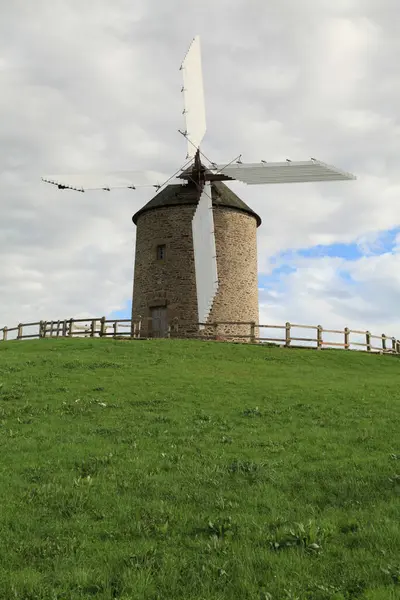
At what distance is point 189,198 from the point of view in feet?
127

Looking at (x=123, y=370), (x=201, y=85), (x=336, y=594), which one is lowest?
(x=336, y=594)

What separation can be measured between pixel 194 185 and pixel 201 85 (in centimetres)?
665

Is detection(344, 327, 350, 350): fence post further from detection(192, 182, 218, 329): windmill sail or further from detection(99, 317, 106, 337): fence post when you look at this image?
detection(99, 317, 106, 337): fence post

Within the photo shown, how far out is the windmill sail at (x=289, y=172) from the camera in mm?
31609

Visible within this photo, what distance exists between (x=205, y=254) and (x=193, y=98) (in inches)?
383

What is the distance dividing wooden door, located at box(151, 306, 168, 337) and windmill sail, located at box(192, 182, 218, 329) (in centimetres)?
269

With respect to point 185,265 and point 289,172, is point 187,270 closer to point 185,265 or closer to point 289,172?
point 185,265

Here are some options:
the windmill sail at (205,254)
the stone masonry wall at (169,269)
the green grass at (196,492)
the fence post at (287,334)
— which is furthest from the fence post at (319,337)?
the green grass at (196,492)

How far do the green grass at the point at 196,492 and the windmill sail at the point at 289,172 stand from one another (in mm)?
15404

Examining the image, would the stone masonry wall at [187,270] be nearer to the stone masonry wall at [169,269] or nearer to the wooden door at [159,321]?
the stone masonry wall at [169,269]

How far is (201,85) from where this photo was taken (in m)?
35.8

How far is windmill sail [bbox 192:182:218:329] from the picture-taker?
109 ft

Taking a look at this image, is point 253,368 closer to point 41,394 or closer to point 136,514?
point 41,394

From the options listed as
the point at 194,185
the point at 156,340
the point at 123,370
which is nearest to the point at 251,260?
the point at 194,185
